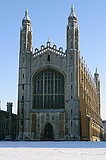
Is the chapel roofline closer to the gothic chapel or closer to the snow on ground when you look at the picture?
the gothic chapel

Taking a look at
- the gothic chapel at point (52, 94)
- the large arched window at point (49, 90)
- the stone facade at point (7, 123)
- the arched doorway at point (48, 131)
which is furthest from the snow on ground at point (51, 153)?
the stone facade at point (7, 123)

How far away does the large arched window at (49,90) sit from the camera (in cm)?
6494

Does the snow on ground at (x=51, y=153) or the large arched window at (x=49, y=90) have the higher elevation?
the large arched window at (x=49, y=90)

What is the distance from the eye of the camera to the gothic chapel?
63594 millimetres

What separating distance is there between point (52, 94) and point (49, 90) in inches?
37.7

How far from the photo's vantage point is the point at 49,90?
65.2 metres

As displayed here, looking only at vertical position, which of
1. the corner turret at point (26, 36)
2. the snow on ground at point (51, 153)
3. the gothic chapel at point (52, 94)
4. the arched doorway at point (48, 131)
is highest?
the corner turret at point (26, 36)

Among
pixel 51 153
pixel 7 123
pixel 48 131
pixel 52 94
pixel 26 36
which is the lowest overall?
pixel 51 153

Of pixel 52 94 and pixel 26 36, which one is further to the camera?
pixel 26 36

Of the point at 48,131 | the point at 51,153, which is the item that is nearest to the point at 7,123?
the point at 48,131

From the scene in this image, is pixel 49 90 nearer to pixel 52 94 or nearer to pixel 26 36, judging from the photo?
pixel 52 94

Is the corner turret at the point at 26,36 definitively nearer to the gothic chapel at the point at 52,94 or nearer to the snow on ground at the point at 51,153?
the gothic chapel at the point at 52,94

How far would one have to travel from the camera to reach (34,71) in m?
66.8

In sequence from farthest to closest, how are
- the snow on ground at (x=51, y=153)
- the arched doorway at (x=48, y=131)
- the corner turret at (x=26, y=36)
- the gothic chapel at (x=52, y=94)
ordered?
the corner turret at (x=26, y=36), the arched doorway at (x=48, y=131), the gothic chapel at (x=52, y=94), the snow on ground at (x=51, y=153)
